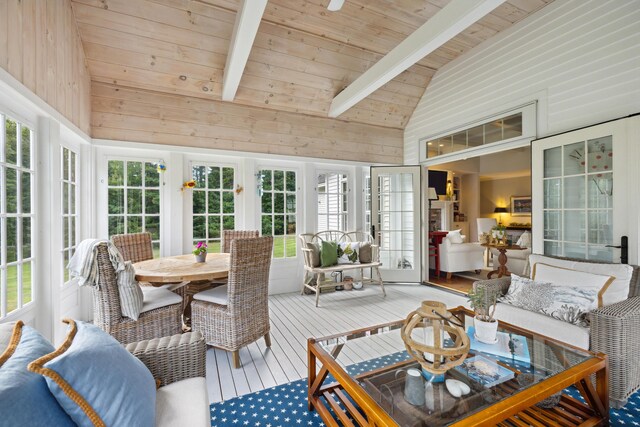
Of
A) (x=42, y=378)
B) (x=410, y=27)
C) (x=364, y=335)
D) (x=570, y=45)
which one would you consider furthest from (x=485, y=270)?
(x=42, y=378)

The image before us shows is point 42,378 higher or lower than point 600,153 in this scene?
lower

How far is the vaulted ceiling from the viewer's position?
3.03m

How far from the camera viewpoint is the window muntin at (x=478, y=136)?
360cm

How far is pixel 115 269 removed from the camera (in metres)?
2.14

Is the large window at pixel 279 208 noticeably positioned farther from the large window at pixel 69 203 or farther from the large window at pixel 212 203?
the large window at pixel 69 203

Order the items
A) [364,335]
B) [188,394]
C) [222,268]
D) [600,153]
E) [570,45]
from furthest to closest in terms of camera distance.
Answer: [570,45]
[600,153]
[222,268]
[364,335]
[188,394]

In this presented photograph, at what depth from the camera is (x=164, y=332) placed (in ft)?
7.78

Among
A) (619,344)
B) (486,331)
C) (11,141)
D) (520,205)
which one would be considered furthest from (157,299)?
(520,205)

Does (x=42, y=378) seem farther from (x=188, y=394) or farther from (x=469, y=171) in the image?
(x=469, y=171)

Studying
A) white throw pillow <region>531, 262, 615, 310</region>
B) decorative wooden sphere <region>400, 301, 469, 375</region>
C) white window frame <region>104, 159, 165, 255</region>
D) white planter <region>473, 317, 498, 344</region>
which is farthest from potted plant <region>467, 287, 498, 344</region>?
white window frame <region>104, 159, 165, 255</region>

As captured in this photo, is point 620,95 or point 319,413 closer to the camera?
point 319,413

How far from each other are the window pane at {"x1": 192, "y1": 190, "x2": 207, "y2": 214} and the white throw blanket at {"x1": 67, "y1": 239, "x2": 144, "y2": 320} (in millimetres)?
1814

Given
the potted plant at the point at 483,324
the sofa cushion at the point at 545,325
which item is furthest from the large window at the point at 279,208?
the potted plant at the point at 483,324

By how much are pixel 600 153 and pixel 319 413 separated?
333cm
